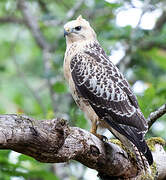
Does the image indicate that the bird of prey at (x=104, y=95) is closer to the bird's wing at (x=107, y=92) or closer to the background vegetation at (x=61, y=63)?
the bird's wing at (x=107, y=92)

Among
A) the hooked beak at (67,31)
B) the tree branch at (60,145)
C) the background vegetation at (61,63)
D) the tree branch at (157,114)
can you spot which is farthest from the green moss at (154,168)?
the hooked beak at (67,31)

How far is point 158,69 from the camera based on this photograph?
1031cm

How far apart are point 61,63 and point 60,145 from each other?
13.6ft

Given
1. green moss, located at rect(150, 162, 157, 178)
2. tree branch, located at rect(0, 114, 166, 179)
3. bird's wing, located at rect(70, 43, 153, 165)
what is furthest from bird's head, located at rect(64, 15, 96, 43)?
green moss, located at rect(150, 162, 157, 178)

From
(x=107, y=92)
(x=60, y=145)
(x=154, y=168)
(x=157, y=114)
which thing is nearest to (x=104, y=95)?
(x=107, y=92)

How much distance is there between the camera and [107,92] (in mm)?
6246

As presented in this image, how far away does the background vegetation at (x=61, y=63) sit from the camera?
7.27 m

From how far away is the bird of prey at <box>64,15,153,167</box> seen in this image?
5.88 m

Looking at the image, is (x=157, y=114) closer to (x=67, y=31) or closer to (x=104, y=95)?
(x=104, y=95)

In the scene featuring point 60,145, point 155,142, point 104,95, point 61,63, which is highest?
point 61,63

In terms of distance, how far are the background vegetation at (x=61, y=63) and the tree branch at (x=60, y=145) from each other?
46.7 inches

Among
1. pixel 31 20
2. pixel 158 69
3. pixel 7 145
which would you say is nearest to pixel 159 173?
pixel 7 145

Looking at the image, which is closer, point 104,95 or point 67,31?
point 104,95

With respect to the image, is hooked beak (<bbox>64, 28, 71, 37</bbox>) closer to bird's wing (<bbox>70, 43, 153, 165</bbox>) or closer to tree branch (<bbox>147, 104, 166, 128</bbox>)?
bird's wing (<bbox>70, 43, 153, 165</bbox>)
